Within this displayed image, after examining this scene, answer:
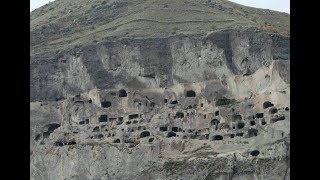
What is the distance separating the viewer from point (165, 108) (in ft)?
141

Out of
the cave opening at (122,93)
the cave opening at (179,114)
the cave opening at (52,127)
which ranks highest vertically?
the cave opening at (122,93)

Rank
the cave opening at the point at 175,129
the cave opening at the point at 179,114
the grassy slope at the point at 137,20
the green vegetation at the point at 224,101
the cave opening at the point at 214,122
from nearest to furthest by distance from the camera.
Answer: the cave opening at the point at 214,122, the cave opening at the point at 175,129, the cave opening at the point at 179,114, the green vegetation at the point at 224,101, the grassy slope at the point at 137,20

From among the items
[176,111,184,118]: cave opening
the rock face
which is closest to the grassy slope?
the rock face

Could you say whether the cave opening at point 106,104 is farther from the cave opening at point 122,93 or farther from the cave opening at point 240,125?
the cave opening at point 240,125

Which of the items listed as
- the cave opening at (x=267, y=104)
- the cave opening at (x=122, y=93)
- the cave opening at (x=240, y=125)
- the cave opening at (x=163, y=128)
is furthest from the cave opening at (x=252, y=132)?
the cave opening at (x=122, y=93)

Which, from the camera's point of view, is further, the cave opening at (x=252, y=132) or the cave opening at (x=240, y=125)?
the cave opening at (x=240, y=125)

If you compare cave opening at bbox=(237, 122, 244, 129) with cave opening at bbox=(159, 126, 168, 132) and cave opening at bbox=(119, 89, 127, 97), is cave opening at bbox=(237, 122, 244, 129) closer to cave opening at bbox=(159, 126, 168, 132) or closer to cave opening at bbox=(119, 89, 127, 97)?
cave opening at bbox=(159, 126, 168, 132)

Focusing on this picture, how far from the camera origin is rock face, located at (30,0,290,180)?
38500 mm

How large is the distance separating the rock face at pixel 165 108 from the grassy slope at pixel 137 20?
1.40 metres

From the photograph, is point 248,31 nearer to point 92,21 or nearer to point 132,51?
point 132,51

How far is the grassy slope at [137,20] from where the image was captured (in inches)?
1868

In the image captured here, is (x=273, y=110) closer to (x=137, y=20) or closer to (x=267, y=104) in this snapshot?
(x=267, y=104)

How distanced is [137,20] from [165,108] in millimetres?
8610

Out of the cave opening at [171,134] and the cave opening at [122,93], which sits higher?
the cave opening at [122,93]
